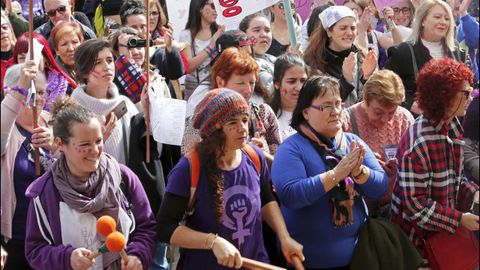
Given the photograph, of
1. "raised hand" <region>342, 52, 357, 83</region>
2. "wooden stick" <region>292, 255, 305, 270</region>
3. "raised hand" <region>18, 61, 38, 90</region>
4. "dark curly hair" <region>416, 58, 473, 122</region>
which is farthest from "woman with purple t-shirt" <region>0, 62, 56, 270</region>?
"raised hand" <region>342, 52, 357, 83</region>

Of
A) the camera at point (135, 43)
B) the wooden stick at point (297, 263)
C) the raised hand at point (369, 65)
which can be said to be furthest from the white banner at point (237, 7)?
the wooden stick at point (297, 263)

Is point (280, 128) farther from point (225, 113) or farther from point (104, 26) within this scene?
point (104, 26)

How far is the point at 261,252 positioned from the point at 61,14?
3.10m

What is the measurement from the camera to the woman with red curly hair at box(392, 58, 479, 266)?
4.57 m

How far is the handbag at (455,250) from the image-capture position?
464 cm

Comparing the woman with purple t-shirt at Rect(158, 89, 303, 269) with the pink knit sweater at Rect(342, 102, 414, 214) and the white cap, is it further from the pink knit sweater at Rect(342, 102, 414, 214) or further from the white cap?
the white cap

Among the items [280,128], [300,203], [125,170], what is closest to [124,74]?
[280,128]

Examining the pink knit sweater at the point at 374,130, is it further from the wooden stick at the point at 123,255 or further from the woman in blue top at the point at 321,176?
the wooden stick at the point at 123,255

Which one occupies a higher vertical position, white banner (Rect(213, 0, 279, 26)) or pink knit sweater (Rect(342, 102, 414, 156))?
white banner (Rect(213, 0, 279, 26))

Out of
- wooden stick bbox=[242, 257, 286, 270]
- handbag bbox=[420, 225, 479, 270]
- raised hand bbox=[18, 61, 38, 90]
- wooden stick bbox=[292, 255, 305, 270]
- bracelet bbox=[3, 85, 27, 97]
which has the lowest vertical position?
handbag bbox=[420, 225, 479, 270]

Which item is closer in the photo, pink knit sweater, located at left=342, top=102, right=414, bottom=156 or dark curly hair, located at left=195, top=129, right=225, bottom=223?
dark curly hair, located at left=195, top=129, right=225, bottom=223

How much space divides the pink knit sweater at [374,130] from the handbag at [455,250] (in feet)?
2.32

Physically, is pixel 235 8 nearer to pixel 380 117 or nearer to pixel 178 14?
pixel 178 14

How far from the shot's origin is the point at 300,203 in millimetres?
4312
